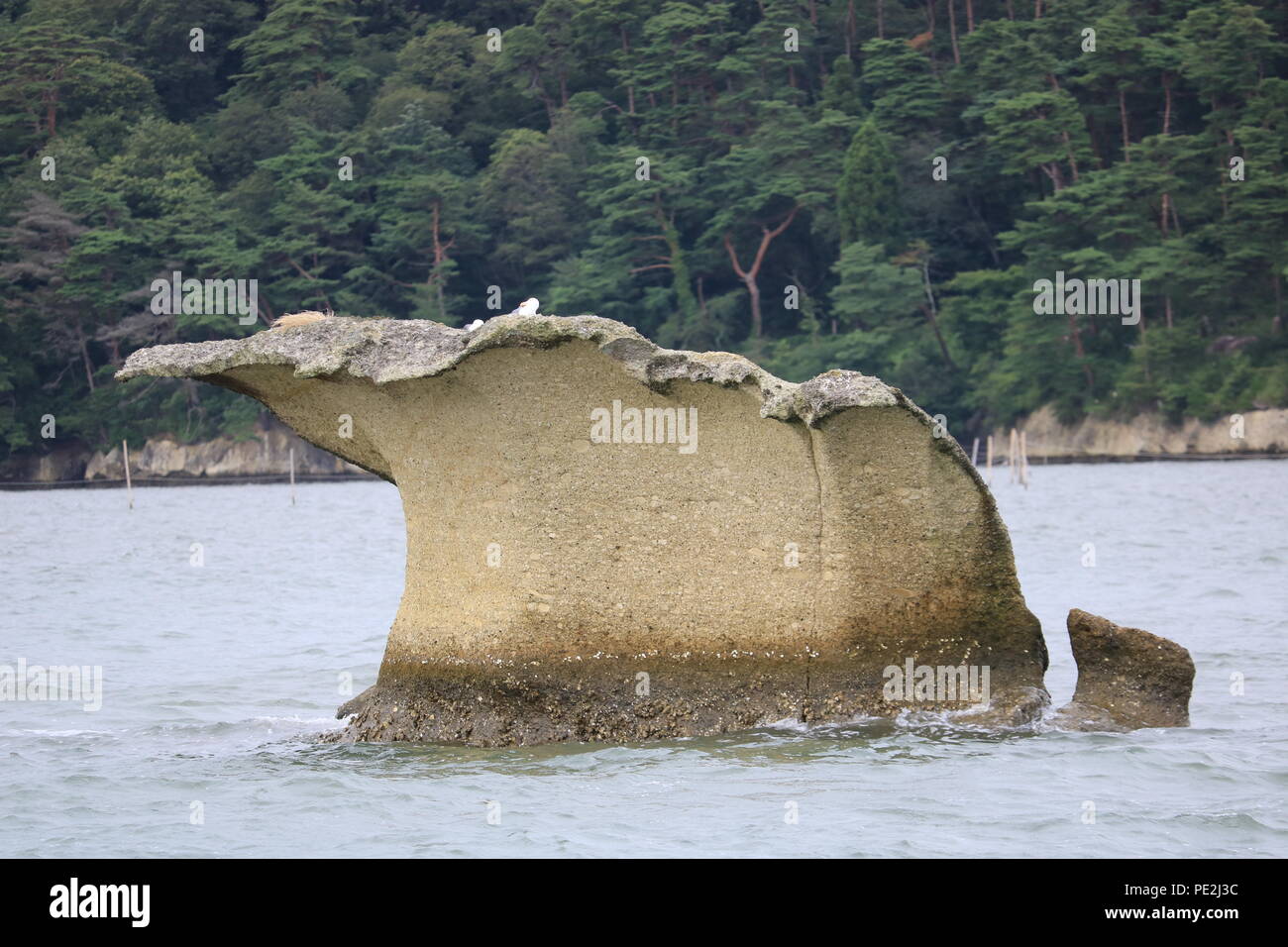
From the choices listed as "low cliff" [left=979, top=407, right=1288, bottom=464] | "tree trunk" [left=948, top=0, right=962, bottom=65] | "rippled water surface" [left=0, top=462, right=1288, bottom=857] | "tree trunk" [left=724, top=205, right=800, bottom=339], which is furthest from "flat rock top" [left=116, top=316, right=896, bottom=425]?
"tree trunk" [left=948, top=0, right=962, bottom=65]

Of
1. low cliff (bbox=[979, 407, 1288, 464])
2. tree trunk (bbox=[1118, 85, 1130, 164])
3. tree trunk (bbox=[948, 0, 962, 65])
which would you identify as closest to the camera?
low cliff (bbox=[979, 407, 1288, 464])

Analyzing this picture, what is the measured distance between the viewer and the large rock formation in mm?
9359

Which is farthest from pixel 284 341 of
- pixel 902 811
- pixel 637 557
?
pixel 902 811

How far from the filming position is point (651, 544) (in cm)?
953

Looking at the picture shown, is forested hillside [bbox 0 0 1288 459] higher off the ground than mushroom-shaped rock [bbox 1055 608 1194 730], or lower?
higher

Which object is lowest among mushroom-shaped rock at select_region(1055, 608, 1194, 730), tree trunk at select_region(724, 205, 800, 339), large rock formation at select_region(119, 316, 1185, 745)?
mushroom-shaped rock at select_region(1055, 608, 1194, 730)

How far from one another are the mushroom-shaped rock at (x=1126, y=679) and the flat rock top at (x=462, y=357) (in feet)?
6.11

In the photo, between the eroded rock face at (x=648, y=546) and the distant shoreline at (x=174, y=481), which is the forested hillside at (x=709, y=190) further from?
the eroded rock face at (x=648, y=546)

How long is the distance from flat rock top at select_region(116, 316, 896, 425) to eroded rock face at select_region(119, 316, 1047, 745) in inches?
0.6

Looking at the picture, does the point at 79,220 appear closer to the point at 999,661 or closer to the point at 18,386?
the point at 18,386

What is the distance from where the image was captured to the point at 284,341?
31.7 ft

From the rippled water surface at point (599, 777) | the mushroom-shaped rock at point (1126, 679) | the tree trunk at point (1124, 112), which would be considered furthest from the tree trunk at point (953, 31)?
the mushroom-shaped rock at point (1126, 679)

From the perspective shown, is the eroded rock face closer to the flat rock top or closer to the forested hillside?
the flat rock top

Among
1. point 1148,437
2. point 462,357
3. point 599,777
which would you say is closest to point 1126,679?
point 599,777
